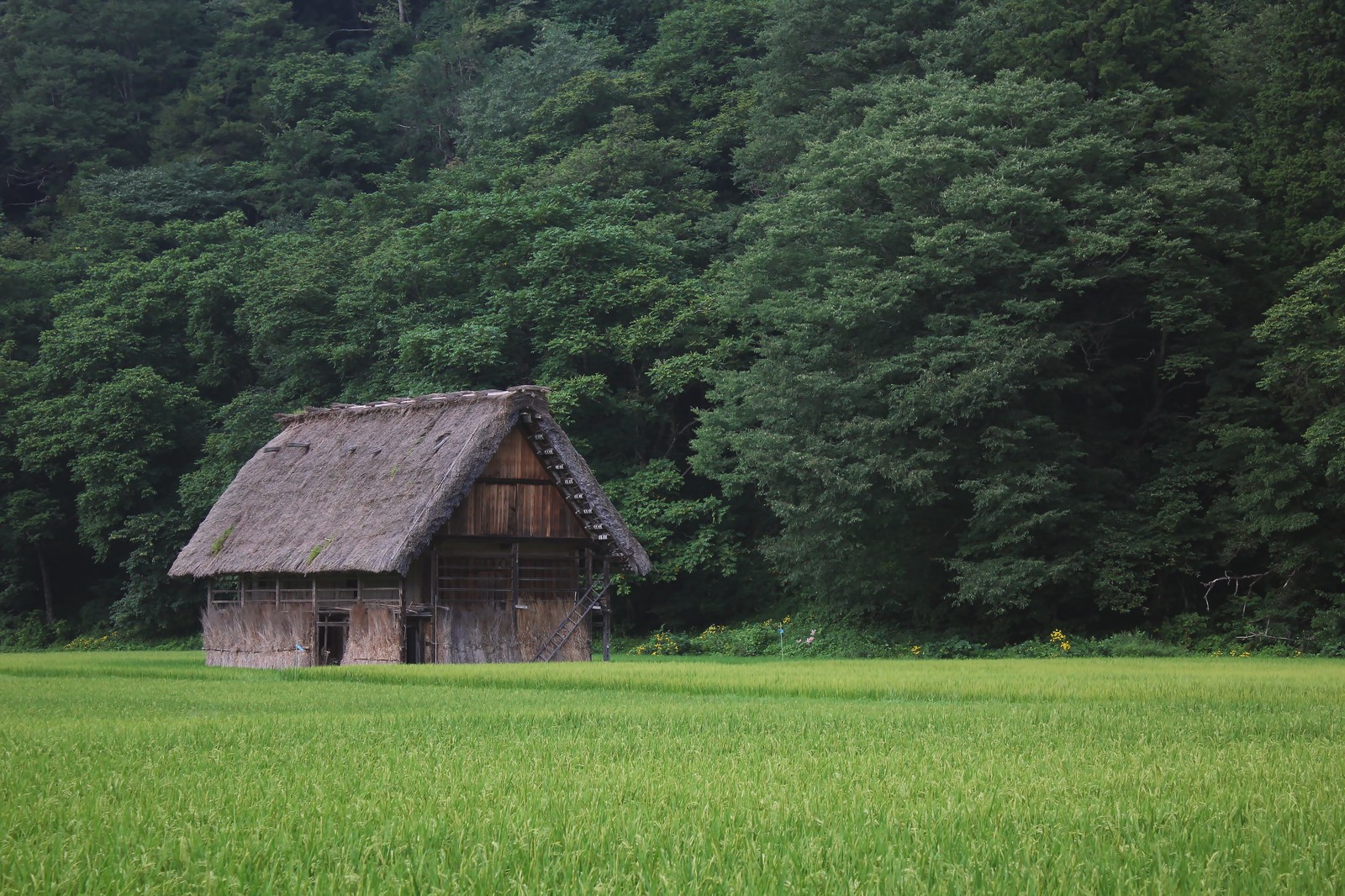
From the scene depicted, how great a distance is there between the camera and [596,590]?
26.1 meters

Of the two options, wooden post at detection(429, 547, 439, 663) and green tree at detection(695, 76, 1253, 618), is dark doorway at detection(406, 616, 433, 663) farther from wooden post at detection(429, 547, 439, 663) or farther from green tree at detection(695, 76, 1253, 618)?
green tree at detection(695, 76, 1253, 618)

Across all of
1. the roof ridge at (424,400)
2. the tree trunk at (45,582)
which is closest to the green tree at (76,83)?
the tree trunk at (45,582)

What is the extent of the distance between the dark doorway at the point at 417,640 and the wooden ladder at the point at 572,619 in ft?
7.59

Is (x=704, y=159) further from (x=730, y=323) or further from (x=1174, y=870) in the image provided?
(x=1174, y=870)

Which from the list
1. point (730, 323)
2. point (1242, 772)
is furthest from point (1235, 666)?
point (730, 323)

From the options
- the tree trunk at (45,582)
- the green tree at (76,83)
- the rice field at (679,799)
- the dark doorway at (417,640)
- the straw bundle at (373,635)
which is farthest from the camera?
the green tree at (76,83)

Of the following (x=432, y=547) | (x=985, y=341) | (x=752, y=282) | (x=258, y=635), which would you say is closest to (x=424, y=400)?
(x=432, y=547)

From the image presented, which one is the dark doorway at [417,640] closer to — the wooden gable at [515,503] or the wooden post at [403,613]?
the wooden post at [403,613]

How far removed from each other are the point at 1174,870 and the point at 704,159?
1376 inches

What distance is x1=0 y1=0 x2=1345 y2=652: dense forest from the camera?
2397 cm

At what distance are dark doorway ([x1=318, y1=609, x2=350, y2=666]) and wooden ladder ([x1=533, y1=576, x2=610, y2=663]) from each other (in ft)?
13.1

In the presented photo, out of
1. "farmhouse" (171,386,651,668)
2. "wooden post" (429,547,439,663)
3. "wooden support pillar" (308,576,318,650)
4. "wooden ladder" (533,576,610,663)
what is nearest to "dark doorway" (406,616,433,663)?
"farmhouse" (171,386,651,668)

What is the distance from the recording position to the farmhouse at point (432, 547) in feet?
77.5

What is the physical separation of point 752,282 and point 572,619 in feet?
29.6
